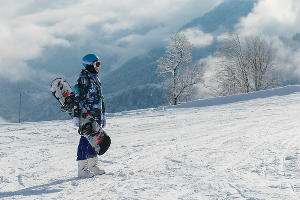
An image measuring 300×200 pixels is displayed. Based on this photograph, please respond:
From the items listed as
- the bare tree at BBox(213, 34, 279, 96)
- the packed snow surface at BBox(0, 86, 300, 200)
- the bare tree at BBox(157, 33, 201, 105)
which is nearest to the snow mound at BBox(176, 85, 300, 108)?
the packed snow surface at BBox(0, 86, 300, 200)

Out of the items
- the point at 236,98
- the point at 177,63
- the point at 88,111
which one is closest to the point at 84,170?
the point at 88,111

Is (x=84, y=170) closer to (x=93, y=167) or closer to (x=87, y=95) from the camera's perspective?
(x=93, y=167)

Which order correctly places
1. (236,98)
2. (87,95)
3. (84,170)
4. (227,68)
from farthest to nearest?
(227,68) < (236,98) < (87,95) < (84,170)

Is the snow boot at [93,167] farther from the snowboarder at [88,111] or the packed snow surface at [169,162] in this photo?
the packed snow surface at [169,162]

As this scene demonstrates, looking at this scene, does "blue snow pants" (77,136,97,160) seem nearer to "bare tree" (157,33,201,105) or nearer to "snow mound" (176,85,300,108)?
"snow mound" (176,85,300,108)

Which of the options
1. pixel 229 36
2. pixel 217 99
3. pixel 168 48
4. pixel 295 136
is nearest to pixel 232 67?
pixel 229 36

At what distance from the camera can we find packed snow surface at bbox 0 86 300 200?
4.25 metres

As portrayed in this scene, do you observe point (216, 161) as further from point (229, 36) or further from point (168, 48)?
point (229, 36)

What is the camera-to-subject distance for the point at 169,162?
232 inches

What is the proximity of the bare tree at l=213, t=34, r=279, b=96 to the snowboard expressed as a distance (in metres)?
35.4

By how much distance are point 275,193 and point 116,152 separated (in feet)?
13.1

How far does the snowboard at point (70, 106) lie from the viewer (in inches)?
215

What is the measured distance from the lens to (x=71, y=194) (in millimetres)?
4301

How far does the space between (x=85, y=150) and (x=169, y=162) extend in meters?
1.40
